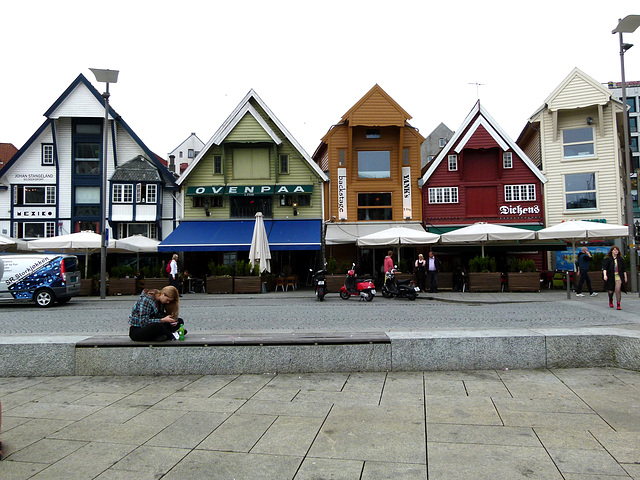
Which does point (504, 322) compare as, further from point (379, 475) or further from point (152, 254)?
point (152, 254)

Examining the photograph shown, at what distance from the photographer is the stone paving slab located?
12.5ft

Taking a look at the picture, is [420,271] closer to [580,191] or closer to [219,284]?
[219,284]

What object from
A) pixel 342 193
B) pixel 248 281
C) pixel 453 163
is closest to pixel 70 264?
pixel 248 281

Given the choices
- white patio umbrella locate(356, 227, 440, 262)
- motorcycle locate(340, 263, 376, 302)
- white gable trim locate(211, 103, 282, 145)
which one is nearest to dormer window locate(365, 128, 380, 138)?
white gable trim locate(211, 103, 282, 145)

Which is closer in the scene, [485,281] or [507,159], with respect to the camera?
[485,281]

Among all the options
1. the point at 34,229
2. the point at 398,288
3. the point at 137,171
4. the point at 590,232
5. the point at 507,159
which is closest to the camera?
the point at 398,288

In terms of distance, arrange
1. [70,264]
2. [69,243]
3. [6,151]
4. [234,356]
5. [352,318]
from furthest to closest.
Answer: [6,151], [69,243], [70,264], [352,318], [234,356]

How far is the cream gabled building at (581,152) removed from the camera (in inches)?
1075

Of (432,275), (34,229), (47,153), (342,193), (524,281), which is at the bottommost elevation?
(524,281)

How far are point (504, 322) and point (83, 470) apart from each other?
8.41m

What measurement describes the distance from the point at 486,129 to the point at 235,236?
1491cm

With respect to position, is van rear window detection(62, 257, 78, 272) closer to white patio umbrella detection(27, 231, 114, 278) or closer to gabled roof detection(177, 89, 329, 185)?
white patio umbrella detection(27, 231, 114, 278)

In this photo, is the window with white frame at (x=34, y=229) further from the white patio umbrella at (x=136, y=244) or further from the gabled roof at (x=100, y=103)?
the white patio umbrella at (x=136, y=244)

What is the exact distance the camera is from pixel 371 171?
28.4 m
